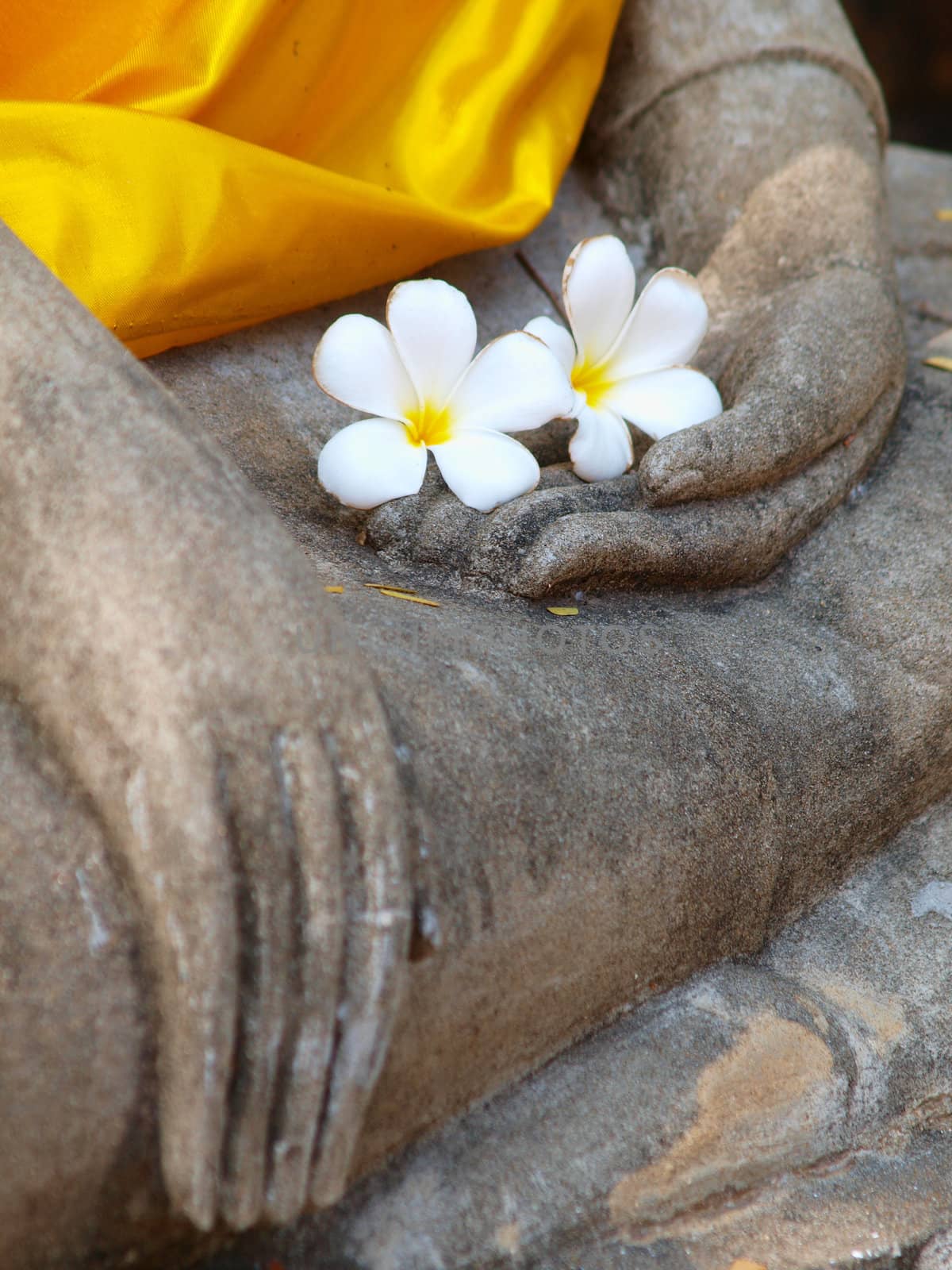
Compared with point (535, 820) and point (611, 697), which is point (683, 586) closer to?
point (611, 697)

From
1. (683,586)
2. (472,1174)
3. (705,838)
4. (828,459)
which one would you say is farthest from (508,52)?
(472,1174)

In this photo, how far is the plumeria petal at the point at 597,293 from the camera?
1.50 metres

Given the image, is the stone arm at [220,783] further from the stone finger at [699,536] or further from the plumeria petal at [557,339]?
the plumeria petal at [557,339]

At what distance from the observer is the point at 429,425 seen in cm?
145

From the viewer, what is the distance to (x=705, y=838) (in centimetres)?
126

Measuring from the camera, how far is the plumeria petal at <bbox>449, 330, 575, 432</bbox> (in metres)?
1.41

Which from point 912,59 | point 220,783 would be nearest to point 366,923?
point 220,783

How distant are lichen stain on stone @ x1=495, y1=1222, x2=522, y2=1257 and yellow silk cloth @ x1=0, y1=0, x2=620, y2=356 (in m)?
1.12

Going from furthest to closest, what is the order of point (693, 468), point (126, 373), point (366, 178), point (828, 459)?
point (366, 178) → point (828, 459) → point (693, 468) → point (126, 373)

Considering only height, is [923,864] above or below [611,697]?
below

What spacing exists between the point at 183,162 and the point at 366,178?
1.24 feet

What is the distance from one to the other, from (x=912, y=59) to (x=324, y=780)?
4.51 metres

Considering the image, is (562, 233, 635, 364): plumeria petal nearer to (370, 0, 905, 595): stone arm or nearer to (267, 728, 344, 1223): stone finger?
(370, 0, 905, 595): stone arm

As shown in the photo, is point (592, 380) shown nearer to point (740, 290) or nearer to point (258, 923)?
point (740, 290)
